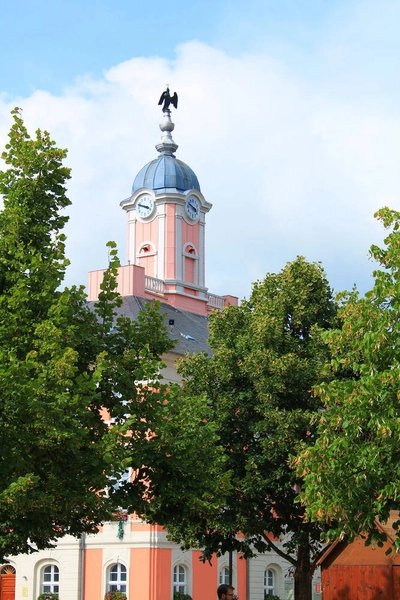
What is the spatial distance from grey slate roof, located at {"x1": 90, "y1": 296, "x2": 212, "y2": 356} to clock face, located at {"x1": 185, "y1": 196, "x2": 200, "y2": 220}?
7.95 m

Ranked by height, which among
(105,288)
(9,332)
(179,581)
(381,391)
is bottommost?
(179,581)

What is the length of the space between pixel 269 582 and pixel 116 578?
8.23 metres

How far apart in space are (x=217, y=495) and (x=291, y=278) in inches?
395

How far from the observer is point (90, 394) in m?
20.0

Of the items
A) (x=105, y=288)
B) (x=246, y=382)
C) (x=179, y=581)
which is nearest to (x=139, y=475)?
(x=105, y=288)

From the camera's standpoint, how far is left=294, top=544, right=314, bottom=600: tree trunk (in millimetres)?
29875

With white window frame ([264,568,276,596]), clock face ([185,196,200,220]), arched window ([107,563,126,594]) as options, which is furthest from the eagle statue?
arched window ([107,563,126,594])

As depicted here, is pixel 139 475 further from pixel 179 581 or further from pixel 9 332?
pixel 179 581

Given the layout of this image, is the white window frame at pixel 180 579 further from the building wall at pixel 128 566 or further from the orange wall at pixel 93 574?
the orange wall at pixel 93 574

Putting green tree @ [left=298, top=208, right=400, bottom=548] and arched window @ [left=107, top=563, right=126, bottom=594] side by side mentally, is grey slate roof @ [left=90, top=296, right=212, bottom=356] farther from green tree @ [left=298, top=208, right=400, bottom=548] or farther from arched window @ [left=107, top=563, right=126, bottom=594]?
green tree @ [left=298, top=208, right=400, bottom=548]

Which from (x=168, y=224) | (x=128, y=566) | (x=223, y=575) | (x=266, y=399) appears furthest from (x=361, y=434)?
(x=168, y=224)

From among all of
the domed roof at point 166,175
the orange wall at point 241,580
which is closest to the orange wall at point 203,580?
the orange wall at point 241,580

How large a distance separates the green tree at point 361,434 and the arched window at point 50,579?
999 inches

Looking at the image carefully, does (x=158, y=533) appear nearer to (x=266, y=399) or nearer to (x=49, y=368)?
(x=266, y=399)
